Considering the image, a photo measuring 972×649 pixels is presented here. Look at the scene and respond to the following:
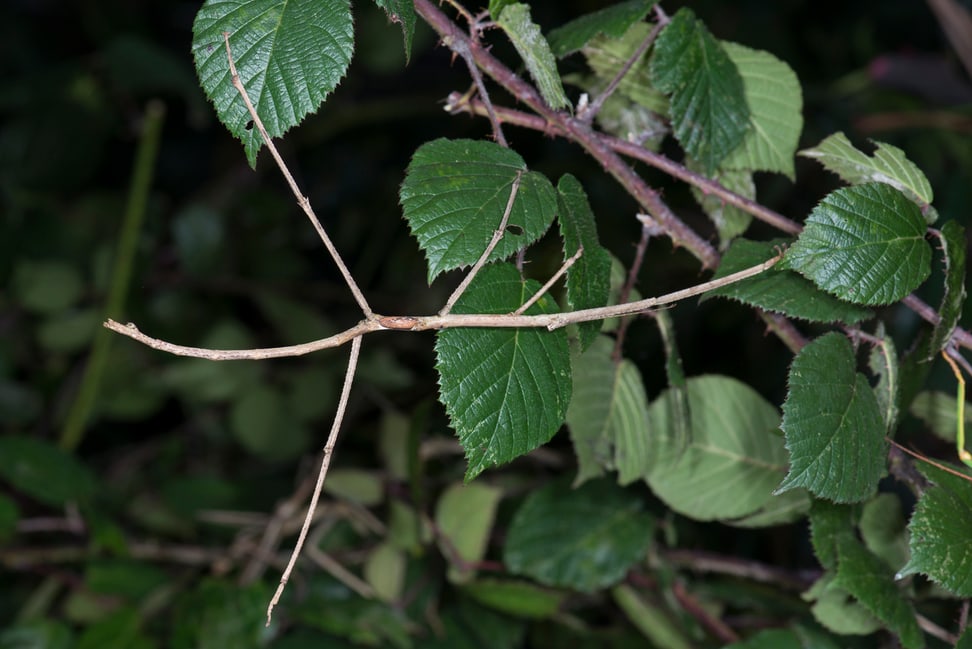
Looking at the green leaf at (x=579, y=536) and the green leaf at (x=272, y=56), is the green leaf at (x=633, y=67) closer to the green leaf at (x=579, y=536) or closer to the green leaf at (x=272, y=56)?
the green leaf at (x=272, y=56)

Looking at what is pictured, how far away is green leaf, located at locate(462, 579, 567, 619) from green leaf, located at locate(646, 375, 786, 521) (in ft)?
0.82

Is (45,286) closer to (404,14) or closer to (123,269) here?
(123,269)

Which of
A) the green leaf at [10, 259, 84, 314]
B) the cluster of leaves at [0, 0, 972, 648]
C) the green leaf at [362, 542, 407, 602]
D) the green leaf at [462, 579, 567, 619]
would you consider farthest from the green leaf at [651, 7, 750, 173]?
the green leaf at [10, 259, 84, 314]

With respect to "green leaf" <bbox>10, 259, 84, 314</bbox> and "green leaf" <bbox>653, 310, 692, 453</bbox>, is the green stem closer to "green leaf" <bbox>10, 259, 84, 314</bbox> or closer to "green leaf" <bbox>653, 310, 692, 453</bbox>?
"green leaf" <bbox>10, 259, 84, 314</bbox>

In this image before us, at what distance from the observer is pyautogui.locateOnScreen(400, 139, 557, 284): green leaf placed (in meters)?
0.54

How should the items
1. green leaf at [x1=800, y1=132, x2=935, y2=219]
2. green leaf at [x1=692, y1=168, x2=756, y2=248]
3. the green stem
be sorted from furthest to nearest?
the green stem, green leaf at [x1=692, y1=168, x2=756, y2=248], green leaf at [x1=800, y1=132, x2=935, y2=219]

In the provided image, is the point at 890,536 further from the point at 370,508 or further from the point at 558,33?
the point at 370,508

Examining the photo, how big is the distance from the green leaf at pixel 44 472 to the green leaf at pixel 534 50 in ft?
2.87

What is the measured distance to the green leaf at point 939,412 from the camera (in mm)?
744

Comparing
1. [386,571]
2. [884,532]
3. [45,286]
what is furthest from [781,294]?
[45,286]

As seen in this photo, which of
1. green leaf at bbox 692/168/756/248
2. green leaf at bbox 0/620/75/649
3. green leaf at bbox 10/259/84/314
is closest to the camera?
green leaf at bbox 692/168/756/248

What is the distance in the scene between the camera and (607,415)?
29.5 inches

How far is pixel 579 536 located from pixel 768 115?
45cm

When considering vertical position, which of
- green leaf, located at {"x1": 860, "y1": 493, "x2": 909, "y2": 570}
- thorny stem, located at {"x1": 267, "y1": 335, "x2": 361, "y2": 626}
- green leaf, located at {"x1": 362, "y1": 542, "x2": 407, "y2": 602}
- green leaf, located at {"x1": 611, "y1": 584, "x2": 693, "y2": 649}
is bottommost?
green leaf, located at {"x1": 362, "y1": 542, "x2": 407, "y2": 602}
